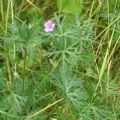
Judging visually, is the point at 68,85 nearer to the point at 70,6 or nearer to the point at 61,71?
the point at 61,71

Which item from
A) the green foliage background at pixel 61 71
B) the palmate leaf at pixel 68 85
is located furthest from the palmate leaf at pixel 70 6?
the palmate leaf at pixel 68 85

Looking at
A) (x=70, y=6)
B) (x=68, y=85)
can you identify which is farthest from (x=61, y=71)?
(x=70, y=6)

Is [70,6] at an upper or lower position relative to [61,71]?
upper

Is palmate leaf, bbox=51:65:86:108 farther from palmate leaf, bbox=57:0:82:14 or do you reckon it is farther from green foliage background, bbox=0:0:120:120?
palmate leaf, bbox=57:0:82:14

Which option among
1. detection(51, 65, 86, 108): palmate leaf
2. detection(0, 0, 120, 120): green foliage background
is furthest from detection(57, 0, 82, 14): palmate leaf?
detection(51, 65, 86, 108): palmate leaf

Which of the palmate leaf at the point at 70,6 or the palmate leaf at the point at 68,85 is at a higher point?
the palmate leaf at the point at 70,6

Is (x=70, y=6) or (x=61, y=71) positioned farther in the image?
(x=70, y=6)

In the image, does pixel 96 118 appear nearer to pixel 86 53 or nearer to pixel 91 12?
pixel 86 53

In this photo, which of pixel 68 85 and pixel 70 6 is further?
pixel 70 6

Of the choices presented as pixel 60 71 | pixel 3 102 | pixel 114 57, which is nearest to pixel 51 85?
pixel 60 71

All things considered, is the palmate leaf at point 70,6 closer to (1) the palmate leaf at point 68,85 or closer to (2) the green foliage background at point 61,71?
(2) the green foliage background at point 61,71
